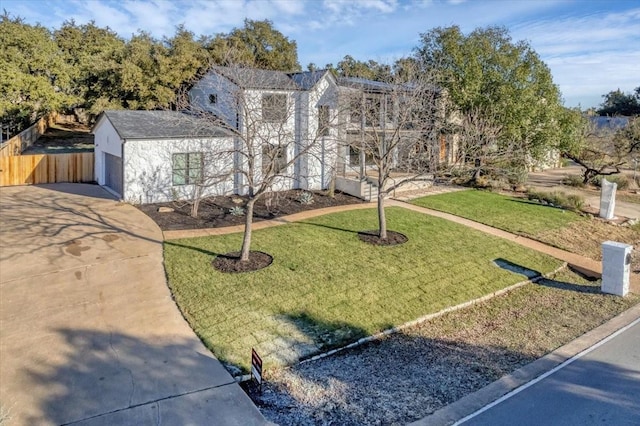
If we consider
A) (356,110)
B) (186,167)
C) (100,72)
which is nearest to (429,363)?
(356,110)

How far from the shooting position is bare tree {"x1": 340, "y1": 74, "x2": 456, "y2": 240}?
1500 centimetres

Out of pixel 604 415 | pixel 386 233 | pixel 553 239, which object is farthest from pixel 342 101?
pixel 604 415

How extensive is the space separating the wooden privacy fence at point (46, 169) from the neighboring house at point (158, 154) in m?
3.20

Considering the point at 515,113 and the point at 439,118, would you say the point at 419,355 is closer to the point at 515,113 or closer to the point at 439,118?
the point at 439,118

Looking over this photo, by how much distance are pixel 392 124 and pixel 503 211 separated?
6.63 metres

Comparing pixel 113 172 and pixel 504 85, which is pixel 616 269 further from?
pixel 113 172

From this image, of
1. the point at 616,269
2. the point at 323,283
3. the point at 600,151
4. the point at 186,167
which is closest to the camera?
the point at 323,283

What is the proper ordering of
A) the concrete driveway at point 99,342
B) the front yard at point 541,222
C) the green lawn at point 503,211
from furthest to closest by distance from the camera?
the green lawn at point 503,211 < the front yard at point 541,222 < the concrete driveway at point 99,342

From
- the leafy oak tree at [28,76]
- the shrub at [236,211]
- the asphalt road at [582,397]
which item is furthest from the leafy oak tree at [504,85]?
the leafy oak tree at [28,76]

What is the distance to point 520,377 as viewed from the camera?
26.6ft

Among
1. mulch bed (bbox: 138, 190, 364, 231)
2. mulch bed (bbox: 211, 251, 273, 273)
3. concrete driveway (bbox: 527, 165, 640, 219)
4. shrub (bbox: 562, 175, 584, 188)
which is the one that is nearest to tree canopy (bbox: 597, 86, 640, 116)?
concrete driveway (bbox: 527, 165, 640, 219)

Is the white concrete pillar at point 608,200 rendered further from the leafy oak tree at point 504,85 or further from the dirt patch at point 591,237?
the leafy oak tree at point 504,85

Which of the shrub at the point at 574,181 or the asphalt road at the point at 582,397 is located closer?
the asphalt road at the point at 582,397

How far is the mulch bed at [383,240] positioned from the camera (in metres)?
14.8
